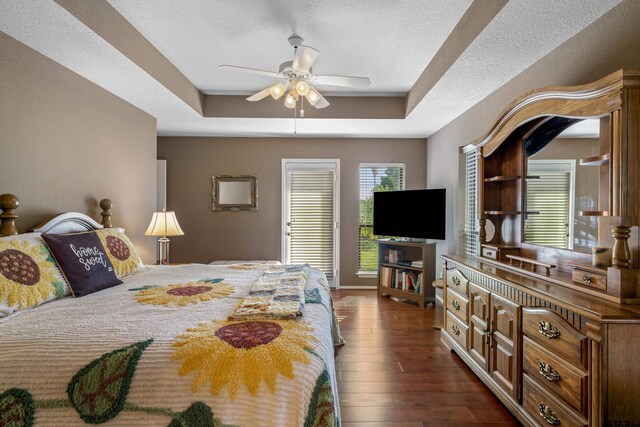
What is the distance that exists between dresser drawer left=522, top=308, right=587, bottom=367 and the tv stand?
2.40 m

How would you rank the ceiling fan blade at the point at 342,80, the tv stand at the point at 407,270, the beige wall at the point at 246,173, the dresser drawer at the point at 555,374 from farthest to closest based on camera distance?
the beige wall at the point at 246,173
the tv stand at the point at 407,270
the ceiling fan blade at the point at 342,80
the dresser drawer at the point at 555,374

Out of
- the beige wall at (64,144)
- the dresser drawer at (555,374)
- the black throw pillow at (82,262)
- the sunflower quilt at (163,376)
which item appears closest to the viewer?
the sunflower quilt at (163,376)

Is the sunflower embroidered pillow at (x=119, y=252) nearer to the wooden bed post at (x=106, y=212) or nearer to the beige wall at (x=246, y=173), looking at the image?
the wooden bed post at (x=106, y=212)

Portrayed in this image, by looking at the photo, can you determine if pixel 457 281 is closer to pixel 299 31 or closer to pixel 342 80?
pixel 342 80

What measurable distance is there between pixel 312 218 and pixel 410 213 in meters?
1.46

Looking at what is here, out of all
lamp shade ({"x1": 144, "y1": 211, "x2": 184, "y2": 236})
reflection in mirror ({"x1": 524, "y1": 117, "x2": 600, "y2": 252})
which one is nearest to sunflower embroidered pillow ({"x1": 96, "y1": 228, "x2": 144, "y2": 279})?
lamp shade ({"x1": 144, "y1": 211, "x2": 184, "y2": 236})

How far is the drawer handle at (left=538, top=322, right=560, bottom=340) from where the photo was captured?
1.56m

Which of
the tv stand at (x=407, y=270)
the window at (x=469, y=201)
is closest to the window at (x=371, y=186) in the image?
the tv stand at (x=407, y=270)

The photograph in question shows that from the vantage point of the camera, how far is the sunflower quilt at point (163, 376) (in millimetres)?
1079

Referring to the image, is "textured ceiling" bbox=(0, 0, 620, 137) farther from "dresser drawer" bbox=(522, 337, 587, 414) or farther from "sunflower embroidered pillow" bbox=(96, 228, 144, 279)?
"dresser drawer" bbox=(522, 337, 587, 414)

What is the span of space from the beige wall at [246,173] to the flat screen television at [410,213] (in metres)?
0.48

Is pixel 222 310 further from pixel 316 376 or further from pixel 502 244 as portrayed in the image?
pixel 502 244

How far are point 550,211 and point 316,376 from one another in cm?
187

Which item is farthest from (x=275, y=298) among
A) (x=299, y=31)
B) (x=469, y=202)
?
(x=469, y=202)
